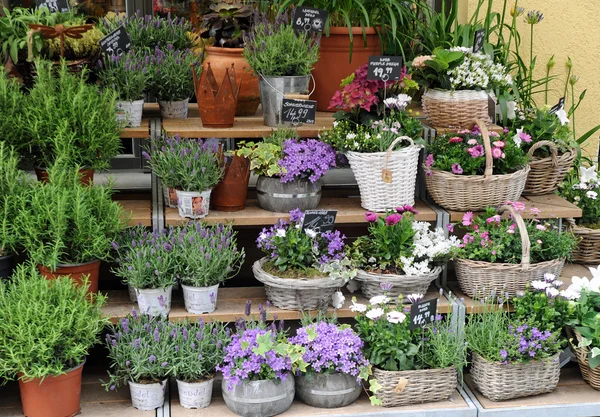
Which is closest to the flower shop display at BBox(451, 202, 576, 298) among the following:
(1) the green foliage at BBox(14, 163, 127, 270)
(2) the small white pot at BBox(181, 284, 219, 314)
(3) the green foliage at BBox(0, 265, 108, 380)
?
(2) the small white pot at BBox(181, 284, 219, 314)

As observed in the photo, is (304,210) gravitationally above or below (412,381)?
above

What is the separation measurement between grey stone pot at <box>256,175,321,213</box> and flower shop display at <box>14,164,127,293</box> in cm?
68

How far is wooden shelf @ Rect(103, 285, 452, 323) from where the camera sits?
3662 millimetres

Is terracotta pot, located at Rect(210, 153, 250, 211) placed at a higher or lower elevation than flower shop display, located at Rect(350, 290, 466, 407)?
higher

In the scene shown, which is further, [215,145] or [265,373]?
[215,145]

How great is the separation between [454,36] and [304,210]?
1.20 meters

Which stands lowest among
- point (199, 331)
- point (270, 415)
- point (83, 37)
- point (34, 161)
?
point (270, 415)

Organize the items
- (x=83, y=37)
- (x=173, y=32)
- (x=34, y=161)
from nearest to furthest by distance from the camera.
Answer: (x=34, y=161)
(x=83, y=37)
(x=173, y=32)

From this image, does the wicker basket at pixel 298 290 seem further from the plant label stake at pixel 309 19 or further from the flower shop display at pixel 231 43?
the plant label stake at pixel 309 19

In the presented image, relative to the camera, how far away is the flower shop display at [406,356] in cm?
349

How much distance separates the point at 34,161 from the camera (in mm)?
3662

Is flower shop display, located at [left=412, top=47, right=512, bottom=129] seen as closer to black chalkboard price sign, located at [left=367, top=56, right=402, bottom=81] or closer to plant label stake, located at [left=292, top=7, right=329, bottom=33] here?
black chalkboard price sign, located at [left=367, top=56, right=402, bottom=81]

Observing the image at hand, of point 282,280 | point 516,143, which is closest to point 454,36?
point 516,143

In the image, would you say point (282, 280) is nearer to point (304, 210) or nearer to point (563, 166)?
point (304, 210)
